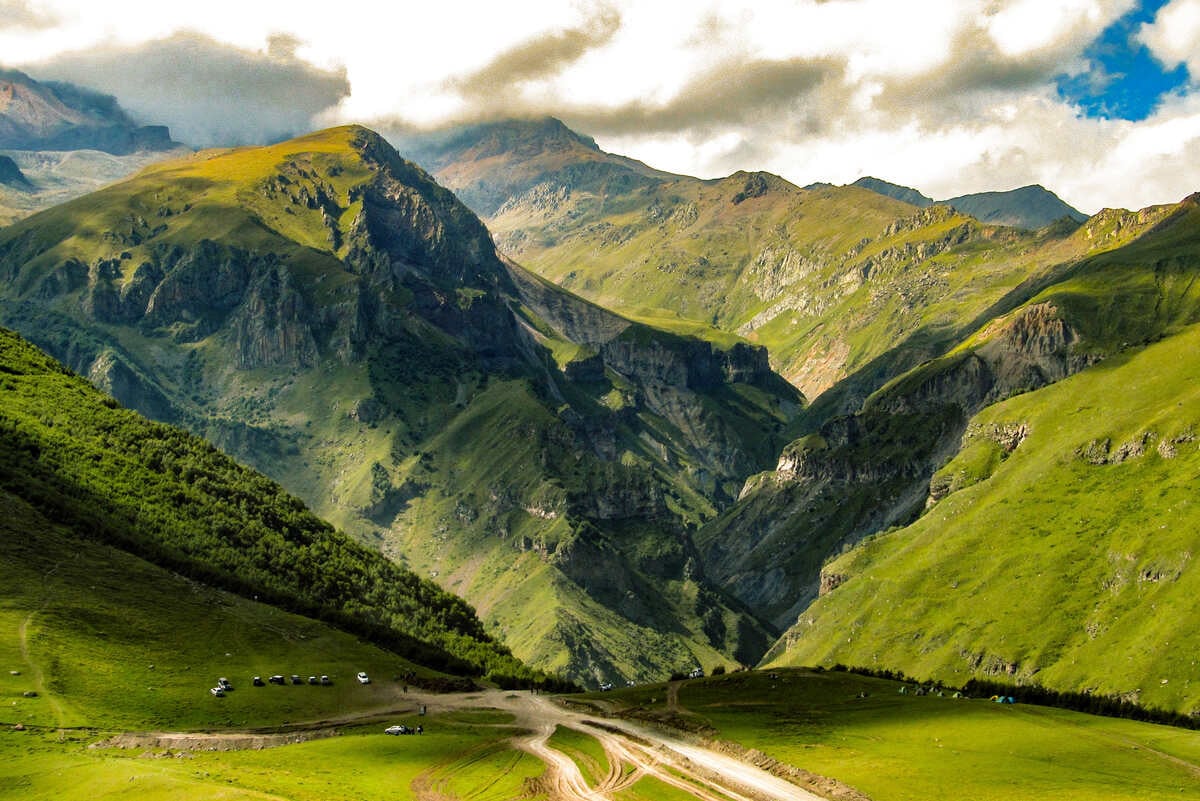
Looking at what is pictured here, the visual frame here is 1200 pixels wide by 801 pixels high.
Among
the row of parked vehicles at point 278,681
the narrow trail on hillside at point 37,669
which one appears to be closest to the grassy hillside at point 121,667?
the narrow trail on hillside at point 37,669

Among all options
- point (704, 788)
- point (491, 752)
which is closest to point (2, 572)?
point (491, 752)

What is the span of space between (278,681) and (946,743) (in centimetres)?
10290

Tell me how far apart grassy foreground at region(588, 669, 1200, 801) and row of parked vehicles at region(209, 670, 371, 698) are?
150 ft

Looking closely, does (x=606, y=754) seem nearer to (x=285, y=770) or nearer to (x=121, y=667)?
(x=285, y=770)

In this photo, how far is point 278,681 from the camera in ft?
603

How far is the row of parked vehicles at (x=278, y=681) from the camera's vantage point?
6658 inches

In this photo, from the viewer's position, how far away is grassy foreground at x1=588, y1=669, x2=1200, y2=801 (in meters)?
129

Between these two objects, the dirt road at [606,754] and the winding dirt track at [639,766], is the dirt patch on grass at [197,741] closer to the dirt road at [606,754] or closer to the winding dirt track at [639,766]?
the dirt road at [606,754]

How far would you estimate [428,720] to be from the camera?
171375mm

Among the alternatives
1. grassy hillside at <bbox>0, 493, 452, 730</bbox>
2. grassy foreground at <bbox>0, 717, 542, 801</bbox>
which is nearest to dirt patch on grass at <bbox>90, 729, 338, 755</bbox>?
grassy foreground at <bbox>0, 717, 542, 801</bbox>

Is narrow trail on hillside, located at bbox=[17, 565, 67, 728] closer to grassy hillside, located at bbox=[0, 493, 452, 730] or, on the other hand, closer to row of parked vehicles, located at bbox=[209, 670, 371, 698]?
→ grassy hillside, located at bbox=[0, 493, 452, 730]

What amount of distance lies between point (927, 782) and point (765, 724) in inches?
1584

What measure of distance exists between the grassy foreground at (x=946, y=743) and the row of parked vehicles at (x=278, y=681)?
45761 millimetres

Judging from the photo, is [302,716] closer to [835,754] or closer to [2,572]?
[2,572]
